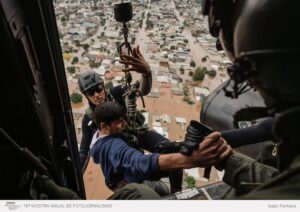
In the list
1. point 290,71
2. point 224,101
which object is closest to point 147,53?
point 224,101

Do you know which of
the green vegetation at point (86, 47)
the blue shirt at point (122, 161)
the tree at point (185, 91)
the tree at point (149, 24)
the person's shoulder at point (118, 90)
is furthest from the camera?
the tree at point (149, 24)

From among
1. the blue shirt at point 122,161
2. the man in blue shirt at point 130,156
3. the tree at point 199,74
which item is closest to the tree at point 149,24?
the tree at point 199,74

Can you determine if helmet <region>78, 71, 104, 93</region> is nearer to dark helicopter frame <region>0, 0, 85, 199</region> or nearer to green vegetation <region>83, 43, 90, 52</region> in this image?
dark helicopter frame <region>0, 0, 85, 199</region>

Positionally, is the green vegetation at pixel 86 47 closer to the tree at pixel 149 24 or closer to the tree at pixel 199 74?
the tree at pixel 149 24

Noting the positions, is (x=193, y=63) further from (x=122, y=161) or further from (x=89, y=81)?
(x=122, y=161)

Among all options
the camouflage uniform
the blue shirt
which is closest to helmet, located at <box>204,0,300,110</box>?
the camouflage uniform

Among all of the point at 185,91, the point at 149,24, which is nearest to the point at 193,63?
the point at 185,91
